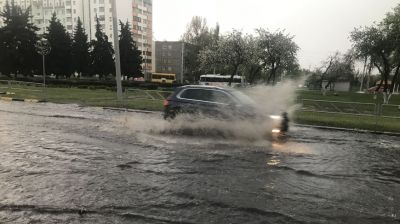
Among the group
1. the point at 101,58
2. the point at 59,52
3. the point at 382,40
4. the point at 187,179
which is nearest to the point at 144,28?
the point at 101,58

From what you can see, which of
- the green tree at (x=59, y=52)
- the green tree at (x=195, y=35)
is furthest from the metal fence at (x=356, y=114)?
the green tree at (x=195, y=35)

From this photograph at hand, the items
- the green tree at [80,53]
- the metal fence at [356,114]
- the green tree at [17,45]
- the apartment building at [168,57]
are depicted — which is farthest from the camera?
the apartment building at [168,57]

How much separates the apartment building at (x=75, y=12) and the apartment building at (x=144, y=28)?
9.57 metres

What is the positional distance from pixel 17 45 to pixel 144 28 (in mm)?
79170

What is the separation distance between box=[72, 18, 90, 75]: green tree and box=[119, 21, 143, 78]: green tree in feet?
21.1

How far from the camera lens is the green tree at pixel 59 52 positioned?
56531 millimetres

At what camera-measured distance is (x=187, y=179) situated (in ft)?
21.9

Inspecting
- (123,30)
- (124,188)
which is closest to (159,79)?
(123,30)

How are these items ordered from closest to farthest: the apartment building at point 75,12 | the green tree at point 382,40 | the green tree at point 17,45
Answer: the green tree at point 382,40
the green tree at point 17,45
the apartment building at point 75,12

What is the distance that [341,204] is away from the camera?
562 cm

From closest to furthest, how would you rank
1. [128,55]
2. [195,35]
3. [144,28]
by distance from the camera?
[128,55] → [195,35] → [144,28]

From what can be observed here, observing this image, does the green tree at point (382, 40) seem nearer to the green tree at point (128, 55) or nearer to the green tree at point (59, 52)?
the green tree at point (128, 55)

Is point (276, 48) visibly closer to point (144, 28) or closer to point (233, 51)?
point (233, 51)

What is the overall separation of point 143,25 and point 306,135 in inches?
4793
